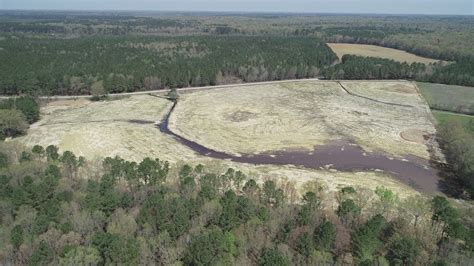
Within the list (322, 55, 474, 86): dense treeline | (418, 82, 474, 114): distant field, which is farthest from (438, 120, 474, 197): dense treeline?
(322, 55, 474, 86): dense treeline

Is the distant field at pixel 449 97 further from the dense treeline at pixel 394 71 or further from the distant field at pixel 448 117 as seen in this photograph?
the dense treeline at pixel 394 71

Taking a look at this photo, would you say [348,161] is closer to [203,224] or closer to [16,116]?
[203,224]

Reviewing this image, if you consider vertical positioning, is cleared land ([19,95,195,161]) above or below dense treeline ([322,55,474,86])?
below

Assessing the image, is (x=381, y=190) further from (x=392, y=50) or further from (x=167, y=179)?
(x=392, y=50)

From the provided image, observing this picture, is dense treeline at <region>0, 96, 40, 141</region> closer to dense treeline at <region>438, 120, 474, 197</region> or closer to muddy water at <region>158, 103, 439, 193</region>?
muddy water at <region>158, 103, 439, 193</region>

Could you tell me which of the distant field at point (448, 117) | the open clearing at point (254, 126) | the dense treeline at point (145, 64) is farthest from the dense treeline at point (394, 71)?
the distant field at point (448, 117)

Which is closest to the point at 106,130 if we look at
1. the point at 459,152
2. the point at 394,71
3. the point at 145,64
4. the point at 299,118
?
the point at 299,118
